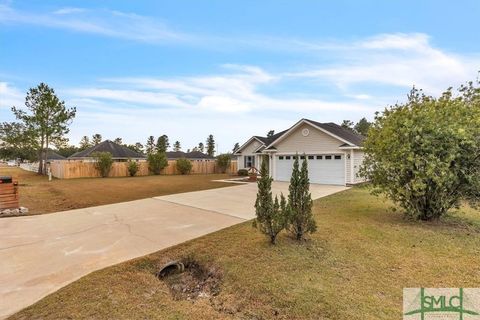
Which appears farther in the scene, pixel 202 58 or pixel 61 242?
pixel 202 58

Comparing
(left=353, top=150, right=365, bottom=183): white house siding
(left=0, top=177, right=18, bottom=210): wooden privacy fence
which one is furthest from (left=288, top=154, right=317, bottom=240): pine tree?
(left=353, top=150, right=365, bottom=183): white house siding

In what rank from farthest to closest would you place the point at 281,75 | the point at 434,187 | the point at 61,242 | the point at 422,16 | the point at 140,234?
the point at 281,75 < the point at 422,16 < the point at 434,187 < the point at 140,234 < the point at 61,242

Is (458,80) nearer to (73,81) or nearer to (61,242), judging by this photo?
(61,242)

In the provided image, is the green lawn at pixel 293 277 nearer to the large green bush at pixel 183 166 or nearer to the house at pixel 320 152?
the house at pixel 320 152

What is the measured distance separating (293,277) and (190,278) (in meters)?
1.67

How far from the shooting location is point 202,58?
1420 cm

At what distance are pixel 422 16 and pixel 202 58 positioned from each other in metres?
9.99

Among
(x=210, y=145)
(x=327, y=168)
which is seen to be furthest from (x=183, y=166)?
(x=210, y=145)

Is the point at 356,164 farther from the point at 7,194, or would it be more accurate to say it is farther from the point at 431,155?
the point at 7,194

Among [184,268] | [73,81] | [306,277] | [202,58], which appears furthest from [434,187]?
[73,81]

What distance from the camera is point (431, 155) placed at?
6.38 m

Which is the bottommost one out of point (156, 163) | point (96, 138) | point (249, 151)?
point (156, 163)

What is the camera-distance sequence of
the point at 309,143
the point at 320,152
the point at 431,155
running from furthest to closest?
the point at 309,143 < the point at 320,152 < the point at 431,155

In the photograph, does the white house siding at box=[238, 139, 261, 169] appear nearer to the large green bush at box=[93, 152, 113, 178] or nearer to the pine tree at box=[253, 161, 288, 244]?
the large green bush at box=[93, 152, 113, 178]
